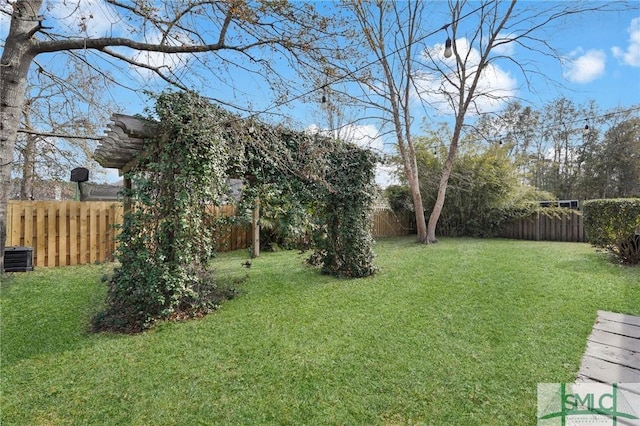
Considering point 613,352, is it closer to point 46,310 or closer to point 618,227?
point 618,227

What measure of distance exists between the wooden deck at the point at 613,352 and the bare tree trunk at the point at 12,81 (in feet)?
20.8

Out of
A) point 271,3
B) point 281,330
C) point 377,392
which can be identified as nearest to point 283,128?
point 271,3

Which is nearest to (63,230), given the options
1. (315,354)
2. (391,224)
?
(315,354)

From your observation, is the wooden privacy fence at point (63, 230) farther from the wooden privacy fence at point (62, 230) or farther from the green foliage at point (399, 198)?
the green foliage at point (399, 198)

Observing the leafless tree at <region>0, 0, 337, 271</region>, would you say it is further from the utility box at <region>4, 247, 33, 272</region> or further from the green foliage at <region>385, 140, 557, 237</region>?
the green foliage at <region>385, 140, 557, 237</region>

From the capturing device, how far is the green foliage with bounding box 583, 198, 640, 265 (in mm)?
5508

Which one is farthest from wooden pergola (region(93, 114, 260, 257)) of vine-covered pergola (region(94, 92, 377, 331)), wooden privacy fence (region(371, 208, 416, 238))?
wooden privacy fence (region(371, 208, 416, 238))

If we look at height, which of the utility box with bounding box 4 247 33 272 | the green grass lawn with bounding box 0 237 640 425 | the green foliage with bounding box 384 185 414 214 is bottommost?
the green grass lawn with bounding box 0 237 640 425

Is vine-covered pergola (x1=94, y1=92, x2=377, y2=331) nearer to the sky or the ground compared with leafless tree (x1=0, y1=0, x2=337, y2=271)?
nearer to the ground

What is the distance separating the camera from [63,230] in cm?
582

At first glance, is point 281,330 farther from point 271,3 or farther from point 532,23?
point 532,23

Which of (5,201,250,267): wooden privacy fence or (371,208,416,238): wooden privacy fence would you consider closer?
(5,201,250,267): wooden privacy fence

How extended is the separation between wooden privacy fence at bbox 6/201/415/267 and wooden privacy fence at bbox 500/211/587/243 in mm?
8171

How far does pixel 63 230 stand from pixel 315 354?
18.7 feet
